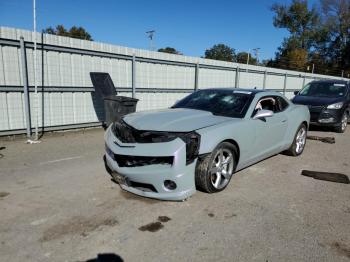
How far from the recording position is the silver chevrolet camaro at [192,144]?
354cm

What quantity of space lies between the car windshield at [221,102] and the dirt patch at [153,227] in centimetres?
216

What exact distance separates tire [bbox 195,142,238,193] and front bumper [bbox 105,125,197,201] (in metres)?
0.15

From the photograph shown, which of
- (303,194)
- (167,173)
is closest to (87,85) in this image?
(167,173)

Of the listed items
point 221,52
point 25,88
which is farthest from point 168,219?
point 221,52

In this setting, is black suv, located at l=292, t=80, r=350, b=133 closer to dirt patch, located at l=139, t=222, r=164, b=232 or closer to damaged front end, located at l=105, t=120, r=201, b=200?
damaged front end, located at l=105, t=120, r=201, b=200

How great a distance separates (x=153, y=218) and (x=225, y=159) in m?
1.40

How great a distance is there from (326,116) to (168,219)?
308 inches

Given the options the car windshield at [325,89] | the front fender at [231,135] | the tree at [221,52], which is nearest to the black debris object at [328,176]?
the front fender at [231,135]

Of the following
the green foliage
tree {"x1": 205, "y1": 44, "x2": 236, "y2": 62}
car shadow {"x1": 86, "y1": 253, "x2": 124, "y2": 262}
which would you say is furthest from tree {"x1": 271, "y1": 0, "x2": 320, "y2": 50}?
car shadow {"x1": 86, "y1": 253, "x2": 124, "y2": 262}

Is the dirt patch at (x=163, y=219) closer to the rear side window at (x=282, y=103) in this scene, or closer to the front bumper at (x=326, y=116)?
the rear side window at (x=282, y=103)

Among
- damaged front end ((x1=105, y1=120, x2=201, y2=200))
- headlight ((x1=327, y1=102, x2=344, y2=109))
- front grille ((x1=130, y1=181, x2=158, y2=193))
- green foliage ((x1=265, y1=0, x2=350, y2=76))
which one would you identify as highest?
green foliage ((x1=265, y1=0, x2=350, y2=76))

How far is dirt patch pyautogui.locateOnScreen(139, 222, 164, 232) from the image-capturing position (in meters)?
3.16

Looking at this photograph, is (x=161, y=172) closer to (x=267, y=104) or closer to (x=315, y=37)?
(x=267, y=104)

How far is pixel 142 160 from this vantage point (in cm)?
360
